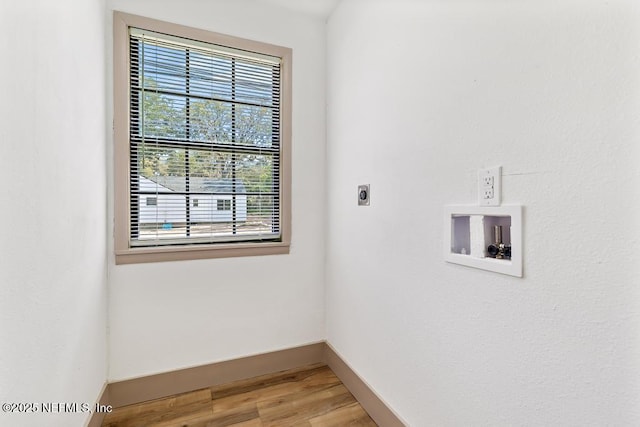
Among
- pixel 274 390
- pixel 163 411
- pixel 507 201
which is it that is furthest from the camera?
pixel 274 390

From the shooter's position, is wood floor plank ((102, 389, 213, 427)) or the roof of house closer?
wood floor plank ((102, 389, 213, 427))

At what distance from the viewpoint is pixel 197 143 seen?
185cm

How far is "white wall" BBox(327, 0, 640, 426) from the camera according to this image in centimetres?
66

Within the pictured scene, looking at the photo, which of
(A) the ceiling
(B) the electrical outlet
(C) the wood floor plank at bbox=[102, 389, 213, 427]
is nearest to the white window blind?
(A) the ceiling

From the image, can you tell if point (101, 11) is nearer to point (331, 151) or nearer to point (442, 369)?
point (331, 151)

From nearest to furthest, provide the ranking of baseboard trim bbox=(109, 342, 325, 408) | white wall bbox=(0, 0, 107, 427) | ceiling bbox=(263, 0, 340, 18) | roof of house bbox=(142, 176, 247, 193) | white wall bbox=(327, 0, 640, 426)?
1. white wall bbox=(327, 0, 640, 426)
2. white wall bbox=(0, 0, 107, 427)
3. baseboard trim bbox=(109, 342, 325, 408)
4. roof of house bbox=(142, 176, 247, 193)
5. ceiling bbox=(263, 0, 340, 18)

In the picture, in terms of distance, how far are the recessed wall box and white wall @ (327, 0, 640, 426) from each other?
0.03 m

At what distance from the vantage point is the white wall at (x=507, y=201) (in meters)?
0.66

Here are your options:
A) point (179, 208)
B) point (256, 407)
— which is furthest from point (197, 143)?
point (256, 407)

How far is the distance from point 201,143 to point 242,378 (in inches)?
62.9

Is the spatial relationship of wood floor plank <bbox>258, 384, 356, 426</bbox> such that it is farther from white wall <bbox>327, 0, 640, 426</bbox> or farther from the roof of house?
the roof of house

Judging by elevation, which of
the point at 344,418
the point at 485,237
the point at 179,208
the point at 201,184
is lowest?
the point at 344,418

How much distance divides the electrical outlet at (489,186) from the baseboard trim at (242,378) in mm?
1136

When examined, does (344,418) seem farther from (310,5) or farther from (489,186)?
(310,5)
